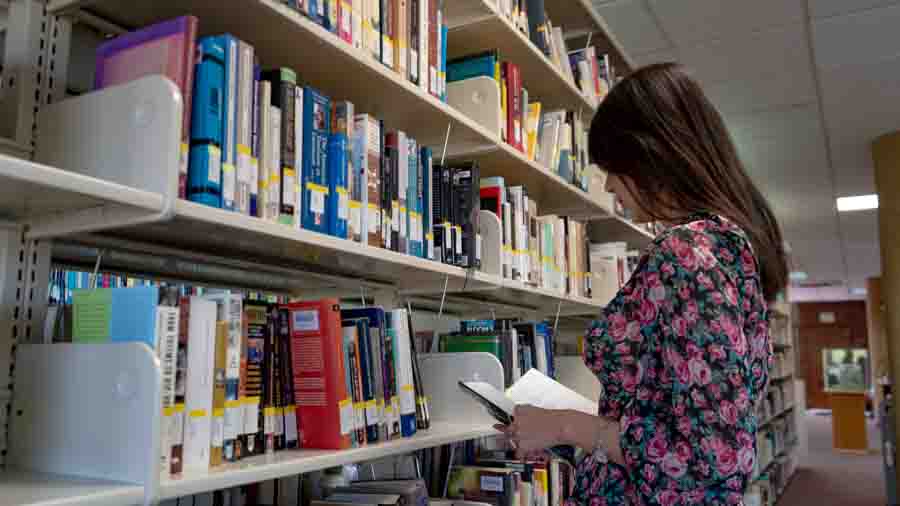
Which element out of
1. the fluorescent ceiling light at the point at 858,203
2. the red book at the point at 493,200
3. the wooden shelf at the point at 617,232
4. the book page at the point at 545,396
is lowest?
the book page at the point at 545,396

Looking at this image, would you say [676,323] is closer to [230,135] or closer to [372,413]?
[372,413]

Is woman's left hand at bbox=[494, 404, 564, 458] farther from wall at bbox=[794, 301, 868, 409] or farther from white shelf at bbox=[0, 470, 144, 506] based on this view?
wall at bbox=[794, 301, 868, 409]

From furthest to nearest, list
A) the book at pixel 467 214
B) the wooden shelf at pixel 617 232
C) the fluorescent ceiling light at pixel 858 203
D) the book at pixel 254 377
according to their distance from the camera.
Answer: the fluorescent ceiling light at pixel 858 203
the wooden shelf at pixel 617 232
the book at pixel 467 214
the book at pixel 254 377

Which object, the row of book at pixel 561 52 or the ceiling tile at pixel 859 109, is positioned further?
the ceiling tile at pixel 859 109

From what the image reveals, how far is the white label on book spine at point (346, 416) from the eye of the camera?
127 centimetres

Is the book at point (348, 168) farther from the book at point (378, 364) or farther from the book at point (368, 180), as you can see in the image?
the book at point (378, 364)

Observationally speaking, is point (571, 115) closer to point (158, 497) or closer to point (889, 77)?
point (158, 497)

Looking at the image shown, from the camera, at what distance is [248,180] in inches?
43.7

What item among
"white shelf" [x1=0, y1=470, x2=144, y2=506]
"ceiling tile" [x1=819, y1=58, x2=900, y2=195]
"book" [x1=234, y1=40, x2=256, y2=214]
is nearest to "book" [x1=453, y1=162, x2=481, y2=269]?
"book" [x1=234, y1=40, x2=256, y2=214]

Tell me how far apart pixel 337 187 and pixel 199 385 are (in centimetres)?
49

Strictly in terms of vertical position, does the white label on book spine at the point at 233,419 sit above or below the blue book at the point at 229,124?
below

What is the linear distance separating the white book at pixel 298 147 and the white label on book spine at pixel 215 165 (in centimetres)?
20

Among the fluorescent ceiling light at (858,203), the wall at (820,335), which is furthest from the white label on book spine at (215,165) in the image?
the wall at (820,335)

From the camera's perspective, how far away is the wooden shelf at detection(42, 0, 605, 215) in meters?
1.15
